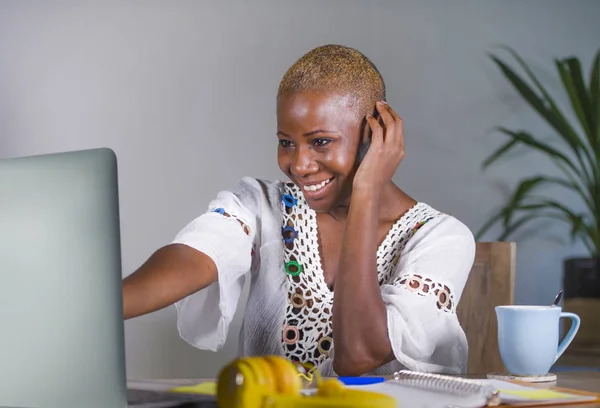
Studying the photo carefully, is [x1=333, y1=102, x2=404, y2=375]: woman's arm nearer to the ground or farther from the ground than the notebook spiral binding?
farther from the ground

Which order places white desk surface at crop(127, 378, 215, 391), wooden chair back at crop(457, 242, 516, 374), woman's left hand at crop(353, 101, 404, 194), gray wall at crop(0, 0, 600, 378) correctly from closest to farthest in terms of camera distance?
white desk surface at crop(127, 378, 215, 391), woman's left hand at crop(353, 101, 404, 194), wooden chair back at crop(457, 242, 516, 374), gray wall at crop(0, 0, 600, 378)

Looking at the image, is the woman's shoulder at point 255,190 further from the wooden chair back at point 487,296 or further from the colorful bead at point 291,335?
the wooden chair back at point 487,296

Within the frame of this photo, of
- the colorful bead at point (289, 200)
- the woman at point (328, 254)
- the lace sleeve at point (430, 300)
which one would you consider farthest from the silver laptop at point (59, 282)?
the colorful bead at point (289, 200)

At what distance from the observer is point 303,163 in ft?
4.53

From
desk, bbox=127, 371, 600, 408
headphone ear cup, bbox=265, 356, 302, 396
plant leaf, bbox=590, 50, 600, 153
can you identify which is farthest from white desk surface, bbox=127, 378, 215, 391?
plant leaf, bbox=590, 50, 600, 153

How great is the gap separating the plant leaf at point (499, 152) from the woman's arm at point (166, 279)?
1921mm

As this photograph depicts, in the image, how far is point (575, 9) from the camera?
350 cm

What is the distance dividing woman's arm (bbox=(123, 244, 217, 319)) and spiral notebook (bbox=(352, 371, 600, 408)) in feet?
1.54

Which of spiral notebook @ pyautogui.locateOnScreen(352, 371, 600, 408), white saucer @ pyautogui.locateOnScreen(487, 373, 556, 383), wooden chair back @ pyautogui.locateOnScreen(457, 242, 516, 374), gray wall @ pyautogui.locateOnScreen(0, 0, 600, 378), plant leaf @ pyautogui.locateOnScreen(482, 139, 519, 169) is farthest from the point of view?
plant leaf @ pyautogui.locateOnScreen(482, 139, 519, 169)

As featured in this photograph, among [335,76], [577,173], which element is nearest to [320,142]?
[335,76]

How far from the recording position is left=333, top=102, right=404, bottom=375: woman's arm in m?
1.26

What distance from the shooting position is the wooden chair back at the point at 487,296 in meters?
1.63

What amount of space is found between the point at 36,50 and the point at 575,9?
2.27 meters

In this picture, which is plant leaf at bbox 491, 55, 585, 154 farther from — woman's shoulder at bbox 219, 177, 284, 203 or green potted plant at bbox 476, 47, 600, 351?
woman's shoulder at bbox 219, 177, 284, 203
